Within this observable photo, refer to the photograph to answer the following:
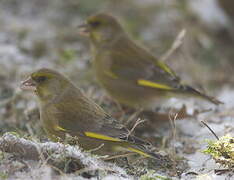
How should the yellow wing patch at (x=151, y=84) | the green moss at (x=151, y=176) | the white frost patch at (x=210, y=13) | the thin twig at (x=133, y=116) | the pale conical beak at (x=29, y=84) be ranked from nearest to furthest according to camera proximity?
the green moss at (x=151, y=176) < the pale conical beak at (x=29, y=84) < the thin twig at (x=133, y=116) < the yellow wing patch at (x=151, y=84) < the white frost patch at (x=210, y=13)

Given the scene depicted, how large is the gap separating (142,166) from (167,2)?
5513 mm

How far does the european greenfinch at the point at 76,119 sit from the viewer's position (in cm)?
387

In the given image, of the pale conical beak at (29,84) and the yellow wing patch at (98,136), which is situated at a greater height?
the pale conical beak at (29,84)

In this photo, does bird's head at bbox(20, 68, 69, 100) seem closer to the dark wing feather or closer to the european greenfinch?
the european greenfinch

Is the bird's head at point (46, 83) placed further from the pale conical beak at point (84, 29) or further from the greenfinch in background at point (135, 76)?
the pale conical beak at point (84, 29)

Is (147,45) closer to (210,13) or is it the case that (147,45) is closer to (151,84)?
(210,13)

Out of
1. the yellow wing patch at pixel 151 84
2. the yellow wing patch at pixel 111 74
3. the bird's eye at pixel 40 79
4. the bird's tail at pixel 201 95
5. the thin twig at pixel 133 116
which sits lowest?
the thin twig at pixel 133 116

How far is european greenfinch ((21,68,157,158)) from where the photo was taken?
12.7ft

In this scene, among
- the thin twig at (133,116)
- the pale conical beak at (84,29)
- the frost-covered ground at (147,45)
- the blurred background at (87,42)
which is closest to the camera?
the frost-covered ground at (147,45)

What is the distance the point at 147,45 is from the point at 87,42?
0.96 metres

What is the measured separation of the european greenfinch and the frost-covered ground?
0.17 metres

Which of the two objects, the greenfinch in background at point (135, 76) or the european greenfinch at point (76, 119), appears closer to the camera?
the european greenfinch at point (76, 119)

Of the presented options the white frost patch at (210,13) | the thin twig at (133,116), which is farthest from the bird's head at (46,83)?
the white frost patch at (210,13)

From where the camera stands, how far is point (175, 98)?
5820 mm
